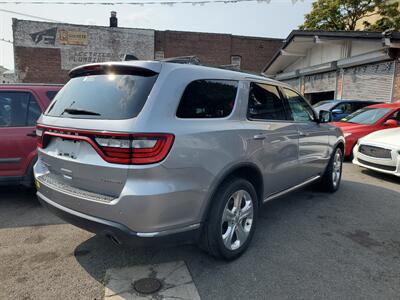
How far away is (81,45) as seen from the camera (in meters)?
23.1

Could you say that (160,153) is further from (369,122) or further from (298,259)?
(369,122)

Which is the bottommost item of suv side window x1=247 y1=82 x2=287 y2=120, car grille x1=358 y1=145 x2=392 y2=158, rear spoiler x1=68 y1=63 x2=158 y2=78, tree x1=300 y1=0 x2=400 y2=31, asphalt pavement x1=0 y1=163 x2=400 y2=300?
asphalt pavement x1=0 y1=163 x2=400 y2=300

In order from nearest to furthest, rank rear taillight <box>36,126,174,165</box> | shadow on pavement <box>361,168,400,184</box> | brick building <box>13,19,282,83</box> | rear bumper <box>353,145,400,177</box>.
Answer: rear taillight <box>36,126,174,165</box> → rear bumper <box>353,145,400,177</box> → shadow on pavement <box>361,168,400,184</box> → brick building <box>13,19,282,83</box>

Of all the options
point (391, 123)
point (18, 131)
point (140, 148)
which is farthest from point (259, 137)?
point (391, 123)

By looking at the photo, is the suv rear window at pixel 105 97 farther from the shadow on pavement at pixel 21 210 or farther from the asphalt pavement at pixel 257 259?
the shadow on pavement at pixel 21 210

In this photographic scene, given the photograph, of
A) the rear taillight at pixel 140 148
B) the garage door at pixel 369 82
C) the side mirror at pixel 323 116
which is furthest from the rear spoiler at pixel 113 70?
the garage door at pixel 369 82

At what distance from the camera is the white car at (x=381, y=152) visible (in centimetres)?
590

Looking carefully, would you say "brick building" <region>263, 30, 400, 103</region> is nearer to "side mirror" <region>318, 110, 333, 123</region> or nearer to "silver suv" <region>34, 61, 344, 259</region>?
"side mirror" <region>318, 110, 333, 123</region>

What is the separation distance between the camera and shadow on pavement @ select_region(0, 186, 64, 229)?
156 inches

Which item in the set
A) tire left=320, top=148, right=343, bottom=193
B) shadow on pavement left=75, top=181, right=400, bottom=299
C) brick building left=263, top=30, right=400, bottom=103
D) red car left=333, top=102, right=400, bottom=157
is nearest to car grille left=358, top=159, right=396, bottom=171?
tire left=320, top=148, right=343, bottom=193

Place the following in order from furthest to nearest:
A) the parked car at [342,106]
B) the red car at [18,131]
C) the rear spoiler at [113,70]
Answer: the parked car at [342,106] → the red car at [18,131] → the rear spoiler at [113,70]

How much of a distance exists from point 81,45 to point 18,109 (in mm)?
21028

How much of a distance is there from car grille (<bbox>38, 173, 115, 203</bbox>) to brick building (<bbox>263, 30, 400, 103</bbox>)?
11.7m

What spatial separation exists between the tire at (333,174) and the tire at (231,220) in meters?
2.38
